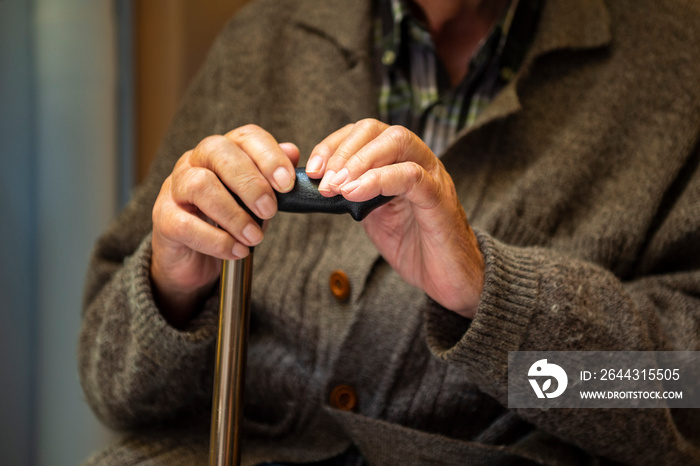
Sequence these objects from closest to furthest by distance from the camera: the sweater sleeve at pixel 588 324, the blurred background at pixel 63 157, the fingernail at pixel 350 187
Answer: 1. the fingernail at pixel 350 187
2. the sweater sleeve at pixel 588 324
3. the blurred background at pixel 63 157

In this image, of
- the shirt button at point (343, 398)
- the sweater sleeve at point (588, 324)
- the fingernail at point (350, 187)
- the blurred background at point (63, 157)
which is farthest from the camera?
the blurred background at point (63, 157)

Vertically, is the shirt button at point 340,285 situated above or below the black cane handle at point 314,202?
below

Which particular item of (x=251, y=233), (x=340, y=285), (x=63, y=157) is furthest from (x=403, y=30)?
(x=63, y=157)

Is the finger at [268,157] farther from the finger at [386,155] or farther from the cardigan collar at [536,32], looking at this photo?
the cardigan collar at [536,32]

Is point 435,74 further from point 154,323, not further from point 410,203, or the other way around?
point 154,323

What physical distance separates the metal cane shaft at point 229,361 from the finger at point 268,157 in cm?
7

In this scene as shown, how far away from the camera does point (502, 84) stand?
837mm

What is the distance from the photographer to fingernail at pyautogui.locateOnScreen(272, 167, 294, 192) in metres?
0.51

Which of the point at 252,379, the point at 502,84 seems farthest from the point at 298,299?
the point at 502,84

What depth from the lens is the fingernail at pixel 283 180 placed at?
1.68 feet

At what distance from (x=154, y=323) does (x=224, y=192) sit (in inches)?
7.1

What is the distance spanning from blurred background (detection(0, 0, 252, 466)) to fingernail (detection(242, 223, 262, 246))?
547mm

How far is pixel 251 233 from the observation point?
52 cm

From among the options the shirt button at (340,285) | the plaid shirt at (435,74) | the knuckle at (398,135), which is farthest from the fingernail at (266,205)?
the plaid shirt at (435,74)
